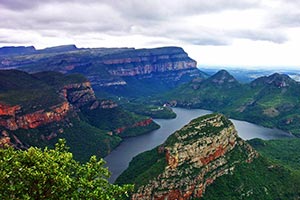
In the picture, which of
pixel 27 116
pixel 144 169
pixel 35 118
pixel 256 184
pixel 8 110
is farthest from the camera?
pixel 35 118

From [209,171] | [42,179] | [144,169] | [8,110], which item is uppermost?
[42,179]

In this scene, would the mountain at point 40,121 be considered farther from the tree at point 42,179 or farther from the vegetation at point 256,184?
the tree at point 42,179

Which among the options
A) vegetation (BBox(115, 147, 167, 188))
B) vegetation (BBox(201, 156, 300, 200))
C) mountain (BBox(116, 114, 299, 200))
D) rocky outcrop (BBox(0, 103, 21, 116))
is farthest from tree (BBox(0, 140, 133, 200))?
rocky outcrop (BBox(0, 103, 21, 116))

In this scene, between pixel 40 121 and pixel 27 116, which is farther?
pixel 40 121

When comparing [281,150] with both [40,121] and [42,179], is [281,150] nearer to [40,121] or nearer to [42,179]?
[40,121]

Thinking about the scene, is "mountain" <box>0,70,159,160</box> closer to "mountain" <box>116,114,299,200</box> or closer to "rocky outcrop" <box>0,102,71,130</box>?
"rocky outcrop" <box>0,102,71,130</box>

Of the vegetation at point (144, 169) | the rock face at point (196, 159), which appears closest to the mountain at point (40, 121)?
the vegetation at point (144, 169)

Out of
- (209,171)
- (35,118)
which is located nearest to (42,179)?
(209,171)

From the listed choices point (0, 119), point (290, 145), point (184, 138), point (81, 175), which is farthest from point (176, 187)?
point (290, 145)
